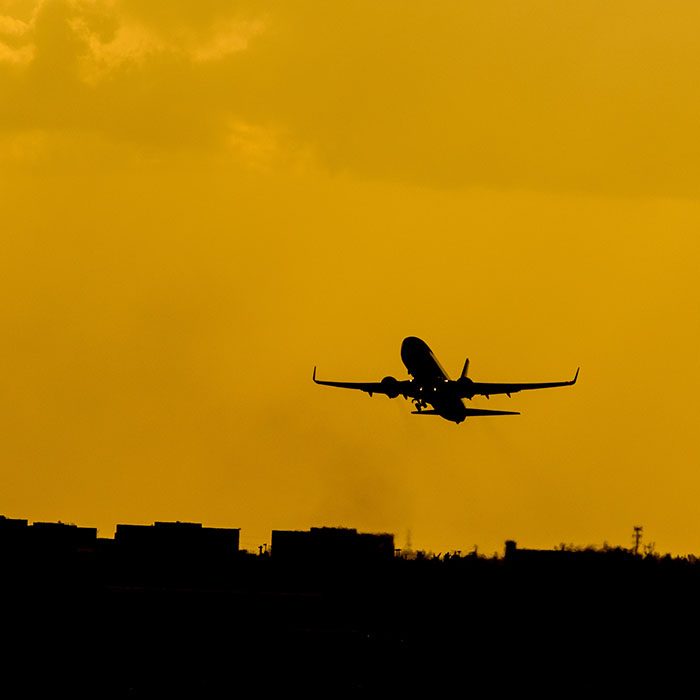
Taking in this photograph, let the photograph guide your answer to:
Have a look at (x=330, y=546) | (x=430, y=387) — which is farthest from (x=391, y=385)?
(x=330, y=546)

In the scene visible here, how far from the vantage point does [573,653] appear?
126688 mm

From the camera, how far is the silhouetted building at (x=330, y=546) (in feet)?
575

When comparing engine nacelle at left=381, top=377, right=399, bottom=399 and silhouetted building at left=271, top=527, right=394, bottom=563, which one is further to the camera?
silhouetted building at left=271, top=527, right=394, bottom=563

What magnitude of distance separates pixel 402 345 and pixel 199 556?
124 ft

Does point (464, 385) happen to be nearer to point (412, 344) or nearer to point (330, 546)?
point (412, 344)

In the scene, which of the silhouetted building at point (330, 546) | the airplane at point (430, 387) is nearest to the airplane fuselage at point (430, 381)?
the airplane at point (430, 387)

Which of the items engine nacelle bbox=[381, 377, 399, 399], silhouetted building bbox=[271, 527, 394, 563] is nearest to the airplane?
engine nacelle bbox=[381, 377, 399, 399]

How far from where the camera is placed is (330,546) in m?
178

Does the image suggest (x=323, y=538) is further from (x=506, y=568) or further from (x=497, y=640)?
(x=497, y=640)

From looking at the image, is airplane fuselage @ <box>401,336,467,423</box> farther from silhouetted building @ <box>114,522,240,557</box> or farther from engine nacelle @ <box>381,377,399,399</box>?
silhouetted building @ <box>114,522,240,557</box>

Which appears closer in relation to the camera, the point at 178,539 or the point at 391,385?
the point at 391,385

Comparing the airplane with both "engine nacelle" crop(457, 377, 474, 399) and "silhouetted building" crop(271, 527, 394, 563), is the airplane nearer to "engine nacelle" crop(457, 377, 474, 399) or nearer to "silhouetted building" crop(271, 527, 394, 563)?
"engine nacelle" crop(457, 377, 474, 399)

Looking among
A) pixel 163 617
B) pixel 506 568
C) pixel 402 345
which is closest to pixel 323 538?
pixel 506 568

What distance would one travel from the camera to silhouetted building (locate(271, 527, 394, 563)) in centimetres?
17525
